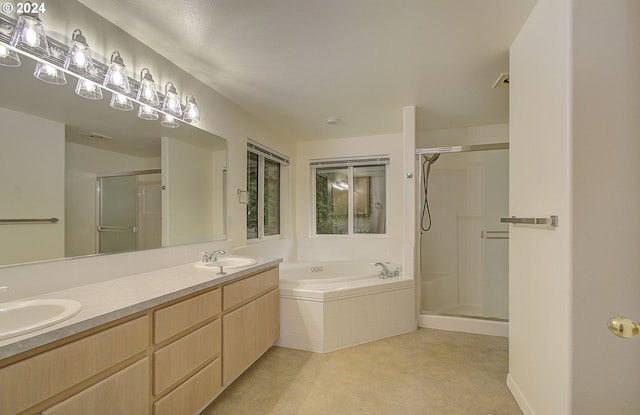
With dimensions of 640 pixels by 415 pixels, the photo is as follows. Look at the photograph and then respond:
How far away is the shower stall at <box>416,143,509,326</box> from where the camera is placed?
126 inches

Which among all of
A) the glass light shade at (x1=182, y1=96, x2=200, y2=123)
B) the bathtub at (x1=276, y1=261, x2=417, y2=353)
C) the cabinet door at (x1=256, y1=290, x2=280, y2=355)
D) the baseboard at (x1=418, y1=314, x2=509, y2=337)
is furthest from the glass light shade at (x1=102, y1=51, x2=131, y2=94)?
the baseboard at (x1=418, y1=314, x2=509, y2=337)

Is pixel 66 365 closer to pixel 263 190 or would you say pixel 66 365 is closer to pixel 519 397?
pixel 519 397

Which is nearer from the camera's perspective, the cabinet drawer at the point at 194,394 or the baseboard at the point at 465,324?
the cabinet drawer at the point at 194,394

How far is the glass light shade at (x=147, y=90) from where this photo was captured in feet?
5.84

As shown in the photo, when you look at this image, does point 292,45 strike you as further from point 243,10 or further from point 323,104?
point 323,104

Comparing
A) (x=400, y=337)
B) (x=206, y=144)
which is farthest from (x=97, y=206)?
(x=400, y=337)

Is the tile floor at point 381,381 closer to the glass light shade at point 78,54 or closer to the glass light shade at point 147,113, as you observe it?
the glass light shade at point 147,113

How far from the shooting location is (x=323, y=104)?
279cm

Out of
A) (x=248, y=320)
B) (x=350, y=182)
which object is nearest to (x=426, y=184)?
(x=350, y=182)

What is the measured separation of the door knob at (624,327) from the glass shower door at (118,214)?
7.47 ft

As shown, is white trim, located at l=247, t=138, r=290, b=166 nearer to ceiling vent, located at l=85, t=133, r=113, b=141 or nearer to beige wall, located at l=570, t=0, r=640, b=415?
ceiling vent, located at l=85, t=133, r=113, b=141

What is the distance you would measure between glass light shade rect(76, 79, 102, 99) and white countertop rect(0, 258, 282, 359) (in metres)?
1.03

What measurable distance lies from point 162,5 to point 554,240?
226 cm

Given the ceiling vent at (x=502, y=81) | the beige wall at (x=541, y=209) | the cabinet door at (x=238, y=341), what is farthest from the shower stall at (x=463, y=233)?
the cabinet door at (x=238, y=341)
